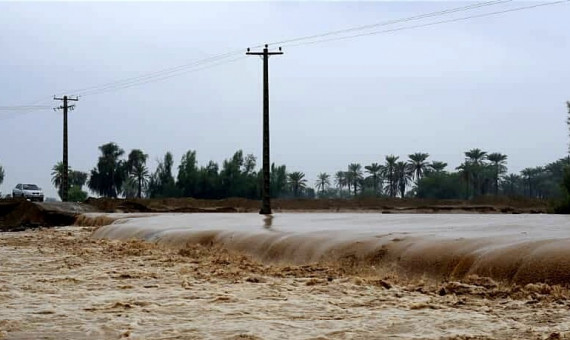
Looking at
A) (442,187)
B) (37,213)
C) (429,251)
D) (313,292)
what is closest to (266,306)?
(313,292)

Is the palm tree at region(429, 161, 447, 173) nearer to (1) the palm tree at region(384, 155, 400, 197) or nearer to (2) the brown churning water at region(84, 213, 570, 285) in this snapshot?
(1) the palm tree at region(384, 155, 400, 197)

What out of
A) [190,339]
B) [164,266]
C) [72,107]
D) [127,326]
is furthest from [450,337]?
[72,107]

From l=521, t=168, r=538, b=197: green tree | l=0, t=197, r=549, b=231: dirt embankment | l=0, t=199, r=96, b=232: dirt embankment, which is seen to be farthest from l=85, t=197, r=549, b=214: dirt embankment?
l=521, t=168, r=538, b=197: green tree

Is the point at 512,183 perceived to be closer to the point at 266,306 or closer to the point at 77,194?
the point at 77,194

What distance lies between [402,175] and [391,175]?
145cm

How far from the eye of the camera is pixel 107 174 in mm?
80812

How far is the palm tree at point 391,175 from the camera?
303 ft

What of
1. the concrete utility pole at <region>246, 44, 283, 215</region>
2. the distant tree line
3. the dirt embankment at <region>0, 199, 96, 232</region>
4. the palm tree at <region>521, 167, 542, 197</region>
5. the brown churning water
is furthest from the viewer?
the palm tree at <region>521, 167, 542, 197</region>

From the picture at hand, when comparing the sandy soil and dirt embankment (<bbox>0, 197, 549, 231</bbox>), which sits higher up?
dirt embankment (<bbox>0, 197, 549, 231</bbox>)

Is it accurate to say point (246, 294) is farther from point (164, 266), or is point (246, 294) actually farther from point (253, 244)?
point (253, 244)

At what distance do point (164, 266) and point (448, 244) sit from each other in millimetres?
4614

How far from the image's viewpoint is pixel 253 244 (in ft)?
41.5

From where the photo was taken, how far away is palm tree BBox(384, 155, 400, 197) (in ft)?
303

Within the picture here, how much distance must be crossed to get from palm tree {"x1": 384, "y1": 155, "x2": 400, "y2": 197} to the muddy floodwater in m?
80.9
